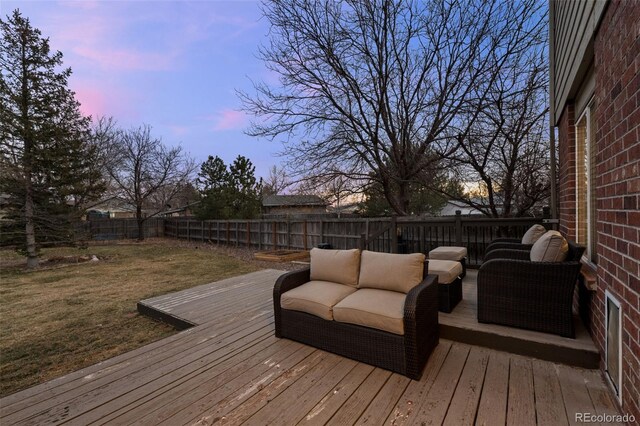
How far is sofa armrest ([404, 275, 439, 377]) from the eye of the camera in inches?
79.9

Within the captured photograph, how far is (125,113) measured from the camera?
50.1ft

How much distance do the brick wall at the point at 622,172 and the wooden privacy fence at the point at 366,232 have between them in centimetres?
312

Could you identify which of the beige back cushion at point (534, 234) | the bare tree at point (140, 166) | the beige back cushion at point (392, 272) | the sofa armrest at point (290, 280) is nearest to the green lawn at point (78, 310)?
the sofa armrest at point (290, 280)

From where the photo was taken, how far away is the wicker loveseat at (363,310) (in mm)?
2088

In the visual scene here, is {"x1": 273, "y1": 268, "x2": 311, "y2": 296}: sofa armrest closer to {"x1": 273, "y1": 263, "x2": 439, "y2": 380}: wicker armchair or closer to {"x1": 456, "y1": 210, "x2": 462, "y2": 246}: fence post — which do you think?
{"x1": 273, "y1": 263, "x2": 439, "y2": 380}: wicker armchair

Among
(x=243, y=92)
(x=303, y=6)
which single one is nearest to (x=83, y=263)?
(x=243, y=92)

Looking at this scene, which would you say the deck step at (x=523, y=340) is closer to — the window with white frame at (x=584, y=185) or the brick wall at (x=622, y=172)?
the brick wall at (x=622, y=172)

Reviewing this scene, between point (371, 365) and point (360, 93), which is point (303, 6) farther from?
point (371, 365)

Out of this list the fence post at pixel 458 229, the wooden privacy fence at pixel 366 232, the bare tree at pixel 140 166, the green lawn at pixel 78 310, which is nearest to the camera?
the green lawn at pixel 78 310

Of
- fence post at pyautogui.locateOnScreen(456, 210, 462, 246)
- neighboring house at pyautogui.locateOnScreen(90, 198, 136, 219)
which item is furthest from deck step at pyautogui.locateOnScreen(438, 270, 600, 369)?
neighboring house at pyautogui.locateOnScreen(90, 198, 136, 219)

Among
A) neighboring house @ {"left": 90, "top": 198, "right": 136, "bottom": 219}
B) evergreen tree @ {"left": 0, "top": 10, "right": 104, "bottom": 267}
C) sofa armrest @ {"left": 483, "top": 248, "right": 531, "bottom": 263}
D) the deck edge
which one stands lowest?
the deck edge

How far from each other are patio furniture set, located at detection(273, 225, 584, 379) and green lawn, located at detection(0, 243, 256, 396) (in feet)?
6.72

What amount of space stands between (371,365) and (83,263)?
11.5 m

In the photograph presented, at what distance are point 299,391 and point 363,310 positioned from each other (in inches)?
29.2
